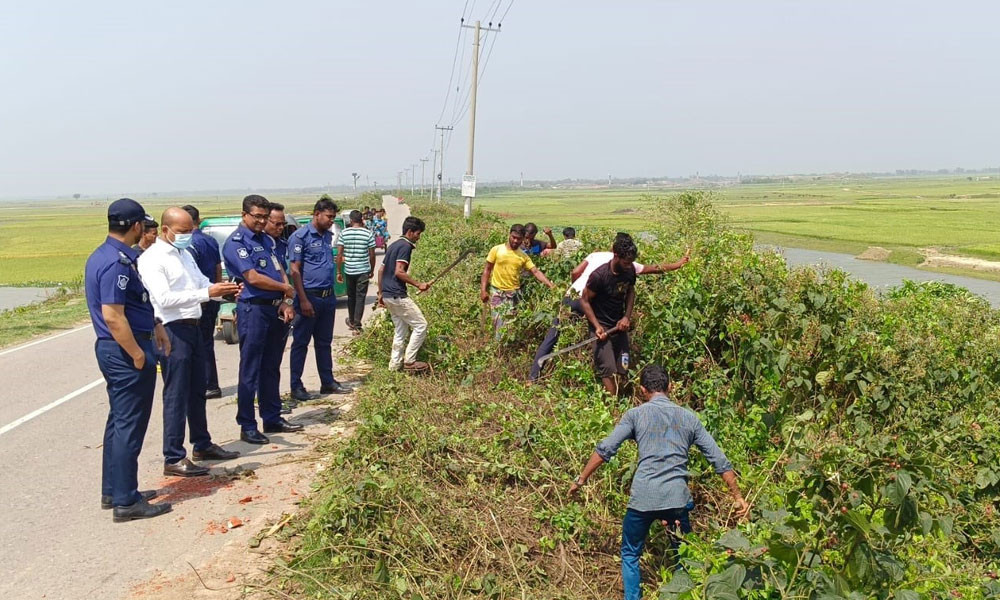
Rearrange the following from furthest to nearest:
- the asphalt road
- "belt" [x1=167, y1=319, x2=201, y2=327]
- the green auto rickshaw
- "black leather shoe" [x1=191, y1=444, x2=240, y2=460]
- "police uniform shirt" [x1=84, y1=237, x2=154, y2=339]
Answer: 1. the green auto rickshaw
2. "black leather shoe" [x1=191, y1=444, x2=240, y2=460]
3. "belt" [x1=167, y1=319, x2=201, y2=327]
4. "police uniform shirt" [x1=84, y1=237, x2=154, y2=339]
5. the asphalt road

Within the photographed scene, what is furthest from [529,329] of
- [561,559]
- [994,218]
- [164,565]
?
[994,218]

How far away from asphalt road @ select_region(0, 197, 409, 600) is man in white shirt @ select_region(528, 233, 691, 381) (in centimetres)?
255

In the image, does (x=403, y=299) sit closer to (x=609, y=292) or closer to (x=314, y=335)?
(x=314, y=335)

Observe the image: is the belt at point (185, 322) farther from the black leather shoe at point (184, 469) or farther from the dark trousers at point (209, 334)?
the dark trousers at point (209, 334)

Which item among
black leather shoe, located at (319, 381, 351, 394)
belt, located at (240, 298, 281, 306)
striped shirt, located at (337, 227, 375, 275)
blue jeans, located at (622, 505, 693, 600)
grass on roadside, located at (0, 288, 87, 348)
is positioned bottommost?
grass on roadside, located at (0, 288, 87, 348)

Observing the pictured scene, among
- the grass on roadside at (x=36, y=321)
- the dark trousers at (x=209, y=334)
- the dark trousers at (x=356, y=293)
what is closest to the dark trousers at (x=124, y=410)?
the dark trousers at (x=209, y=334)

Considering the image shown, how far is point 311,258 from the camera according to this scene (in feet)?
25.3

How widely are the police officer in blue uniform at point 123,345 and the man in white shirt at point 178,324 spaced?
0.43 meters

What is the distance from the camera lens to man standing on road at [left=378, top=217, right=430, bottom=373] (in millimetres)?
7914

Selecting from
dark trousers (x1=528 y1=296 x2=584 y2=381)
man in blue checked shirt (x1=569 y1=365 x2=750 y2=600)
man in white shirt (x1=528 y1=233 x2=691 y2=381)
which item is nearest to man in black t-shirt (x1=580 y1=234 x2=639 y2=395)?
man in white shirt (x1=528 y1=233 x2=691 y2=381)

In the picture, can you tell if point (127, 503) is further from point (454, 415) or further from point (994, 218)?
point (994, 218)

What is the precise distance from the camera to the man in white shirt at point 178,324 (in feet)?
18.1

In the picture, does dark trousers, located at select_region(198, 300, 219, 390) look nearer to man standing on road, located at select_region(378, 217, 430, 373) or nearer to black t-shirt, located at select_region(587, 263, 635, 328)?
man standing on road, located at select_region(378, 217, 430, 373)

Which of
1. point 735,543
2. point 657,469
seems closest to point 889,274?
point 657,469
